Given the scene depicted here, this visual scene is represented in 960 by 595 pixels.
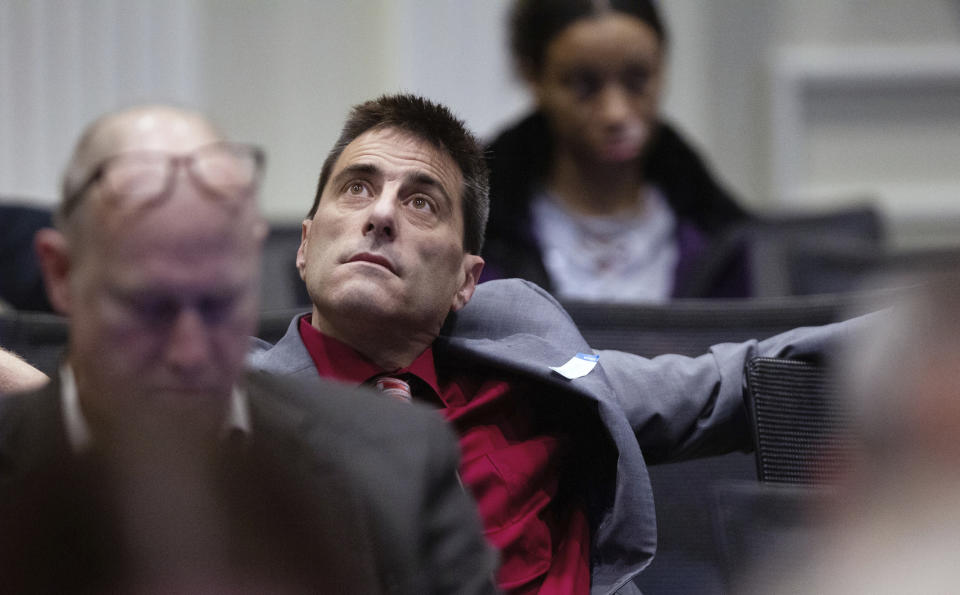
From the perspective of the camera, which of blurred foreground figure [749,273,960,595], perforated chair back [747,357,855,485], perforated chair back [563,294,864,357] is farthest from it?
perforated chair back [563,294,864,357]

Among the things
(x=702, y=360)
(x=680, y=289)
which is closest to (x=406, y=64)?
(x=680, y=289)

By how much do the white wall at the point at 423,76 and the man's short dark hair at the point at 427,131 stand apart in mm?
1271

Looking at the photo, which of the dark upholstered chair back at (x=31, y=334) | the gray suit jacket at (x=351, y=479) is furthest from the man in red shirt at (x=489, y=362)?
the dark upholstered chair back at (x=31, y=334)

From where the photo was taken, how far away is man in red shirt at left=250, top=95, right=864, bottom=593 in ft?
3.04

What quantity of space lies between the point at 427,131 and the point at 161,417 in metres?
0.42

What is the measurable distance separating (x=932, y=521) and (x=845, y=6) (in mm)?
2733

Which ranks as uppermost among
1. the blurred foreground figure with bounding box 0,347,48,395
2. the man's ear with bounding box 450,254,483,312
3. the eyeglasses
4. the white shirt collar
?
the eyeglasses

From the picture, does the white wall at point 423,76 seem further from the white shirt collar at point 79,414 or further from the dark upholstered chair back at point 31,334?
the white shirt collar at point 79,414

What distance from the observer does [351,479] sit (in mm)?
684

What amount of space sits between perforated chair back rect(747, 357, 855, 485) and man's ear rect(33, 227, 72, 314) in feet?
2.14

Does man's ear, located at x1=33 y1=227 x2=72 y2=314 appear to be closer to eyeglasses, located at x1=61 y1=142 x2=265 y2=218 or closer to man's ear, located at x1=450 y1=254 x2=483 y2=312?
eyeglasses, located at x1=61 y1=142 x2=265 y2=218

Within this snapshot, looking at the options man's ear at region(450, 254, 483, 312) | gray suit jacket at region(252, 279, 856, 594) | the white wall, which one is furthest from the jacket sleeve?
the white wall

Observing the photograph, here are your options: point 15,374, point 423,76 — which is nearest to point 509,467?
point 15,374

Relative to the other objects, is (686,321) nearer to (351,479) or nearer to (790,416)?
(790,416)
